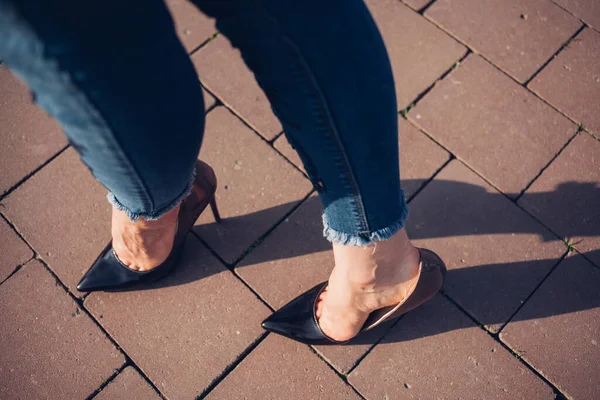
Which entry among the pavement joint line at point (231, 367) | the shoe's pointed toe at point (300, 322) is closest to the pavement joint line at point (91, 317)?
the pavement joint line at point (231, 367)

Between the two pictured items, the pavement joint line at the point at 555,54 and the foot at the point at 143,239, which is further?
the pavement joint line at the point at 555,54

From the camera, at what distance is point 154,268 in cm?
160

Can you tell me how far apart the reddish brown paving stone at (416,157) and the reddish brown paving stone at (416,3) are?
0.54m

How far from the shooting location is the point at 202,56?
2020 mm

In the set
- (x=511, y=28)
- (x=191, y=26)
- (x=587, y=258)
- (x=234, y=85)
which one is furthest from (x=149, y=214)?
(x=511, y=28)

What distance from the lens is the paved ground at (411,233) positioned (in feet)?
5.09

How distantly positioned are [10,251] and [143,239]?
0.58 meters

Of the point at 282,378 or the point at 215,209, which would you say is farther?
the point at 215,209

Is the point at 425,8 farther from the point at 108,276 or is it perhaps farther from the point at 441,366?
the point at 108,276

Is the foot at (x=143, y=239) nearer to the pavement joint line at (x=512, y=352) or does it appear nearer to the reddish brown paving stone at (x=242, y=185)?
the reddish brown paving stone at (x=242, y=185)

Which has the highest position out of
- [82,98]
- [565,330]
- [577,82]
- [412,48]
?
[82,98]

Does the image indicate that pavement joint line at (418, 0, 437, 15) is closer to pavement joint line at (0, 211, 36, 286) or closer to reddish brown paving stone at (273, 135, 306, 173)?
reddish brown paving stone at (273, 135, 306, 173)

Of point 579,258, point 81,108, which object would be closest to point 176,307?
point 81,108

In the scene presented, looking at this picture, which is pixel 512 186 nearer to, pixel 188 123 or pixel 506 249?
pixel 506 249
